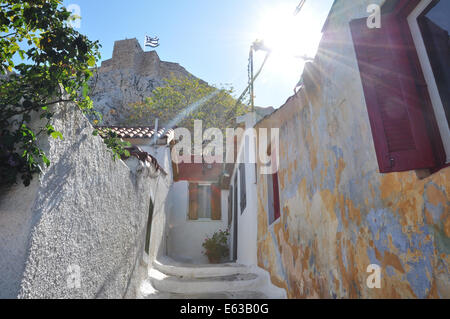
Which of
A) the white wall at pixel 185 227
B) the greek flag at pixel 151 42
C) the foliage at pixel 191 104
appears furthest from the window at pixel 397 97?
the greek flag at pixel 151 42

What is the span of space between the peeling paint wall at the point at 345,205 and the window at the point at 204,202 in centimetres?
785

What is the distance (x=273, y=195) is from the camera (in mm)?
5227

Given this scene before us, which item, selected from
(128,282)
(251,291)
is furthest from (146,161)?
(251,291)

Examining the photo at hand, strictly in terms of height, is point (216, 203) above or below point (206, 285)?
above

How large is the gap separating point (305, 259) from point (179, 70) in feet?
116

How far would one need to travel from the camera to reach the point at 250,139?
6918mm

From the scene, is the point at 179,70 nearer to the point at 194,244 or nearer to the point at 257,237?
the point at 194,244

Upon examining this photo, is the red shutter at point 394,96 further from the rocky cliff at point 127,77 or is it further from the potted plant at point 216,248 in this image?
the rocky cliff at point 127,77

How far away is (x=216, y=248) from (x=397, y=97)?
9614mm

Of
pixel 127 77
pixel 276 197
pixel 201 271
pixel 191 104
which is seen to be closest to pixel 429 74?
pixel 276 197

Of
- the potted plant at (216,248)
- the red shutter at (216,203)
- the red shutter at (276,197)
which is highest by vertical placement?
the red shutter at (216,203)

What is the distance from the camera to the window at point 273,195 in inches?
197

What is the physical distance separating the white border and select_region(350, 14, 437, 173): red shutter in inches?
1.6

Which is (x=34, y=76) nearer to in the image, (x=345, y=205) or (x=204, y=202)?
(x=345, y=205)
